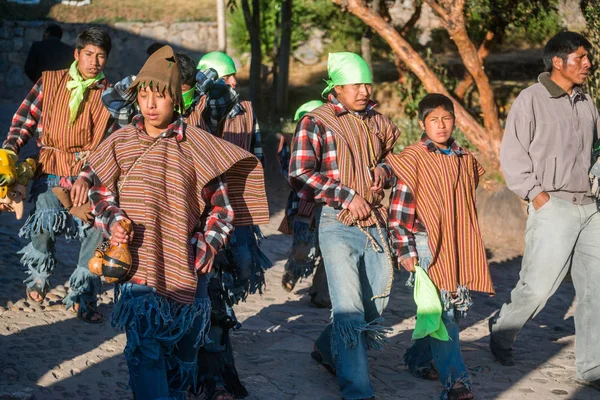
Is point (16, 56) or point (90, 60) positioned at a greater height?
point (16, 56)

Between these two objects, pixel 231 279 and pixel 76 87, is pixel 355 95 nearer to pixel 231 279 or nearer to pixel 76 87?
pixel 231 279

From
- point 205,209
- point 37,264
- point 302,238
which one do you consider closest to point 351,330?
point 205,209

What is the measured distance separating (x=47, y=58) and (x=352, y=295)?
22.7 ft

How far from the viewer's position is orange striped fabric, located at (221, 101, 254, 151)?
6484mm

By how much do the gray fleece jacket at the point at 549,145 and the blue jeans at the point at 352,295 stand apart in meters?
0.99

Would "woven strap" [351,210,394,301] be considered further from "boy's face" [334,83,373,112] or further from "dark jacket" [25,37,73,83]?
"dark jacket" [25,37,73,83]

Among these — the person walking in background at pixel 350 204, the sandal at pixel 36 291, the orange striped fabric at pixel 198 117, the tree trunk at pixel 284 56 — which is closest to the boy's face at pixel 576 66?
the person walking in background at pixel 350 204

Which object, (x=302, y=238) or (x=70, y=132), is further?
(x=302, y=238)

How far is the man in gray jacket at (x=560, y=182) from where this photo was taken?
584 cm

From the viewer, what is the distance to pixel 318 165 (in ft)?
18.2

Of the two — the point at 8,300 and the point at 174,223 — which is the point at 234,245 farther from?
the point at 8,300

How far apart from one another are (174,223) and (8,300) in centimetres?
309

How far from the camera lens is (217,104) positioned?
19.8 ft

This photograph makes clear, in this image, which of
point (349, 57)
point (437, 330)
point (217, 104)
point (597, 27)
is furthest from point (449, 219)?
point (597, 27)
